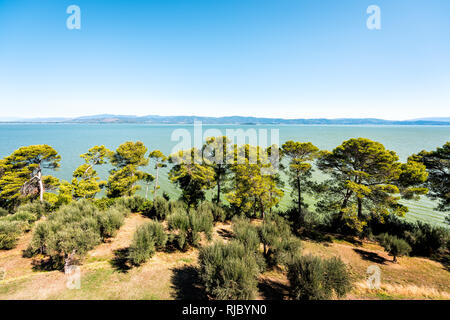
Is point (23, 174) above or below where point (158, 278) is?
above

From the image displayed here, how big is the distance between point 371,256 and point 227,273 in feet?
41.3

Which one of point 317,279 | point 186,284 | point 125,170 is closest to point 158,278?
point 186,284

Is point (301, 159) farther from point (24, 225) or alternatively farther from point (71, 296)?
point (24, 225)

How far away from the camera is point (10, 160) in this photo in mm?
18750

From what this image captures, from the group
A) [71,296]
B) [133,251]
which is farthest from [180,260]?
[71,296]

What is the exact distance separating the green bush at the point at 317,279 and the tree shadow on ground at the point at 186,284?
359cm

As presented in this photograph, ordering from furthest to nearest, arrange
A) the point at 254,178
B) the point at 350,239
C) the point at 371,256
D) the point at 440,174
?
the point at 350,239, the point at 254,178, the point at 440,174, the point at 371,256

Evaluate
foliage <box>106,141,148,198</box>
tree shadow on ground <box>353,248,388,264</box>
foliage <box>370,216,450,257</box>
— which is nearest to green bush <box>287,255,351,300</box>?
tree shadow on ground <box>353,248,388,264</box>

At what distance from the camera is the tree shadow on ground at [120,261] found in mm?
8461

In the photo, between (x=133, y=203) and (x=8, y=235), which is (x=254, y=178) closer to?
(x=133, y=203)

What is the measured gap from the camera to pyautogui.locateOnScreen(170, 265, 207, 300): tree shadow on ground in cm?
691

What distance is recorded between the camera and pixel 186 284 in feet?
25.0

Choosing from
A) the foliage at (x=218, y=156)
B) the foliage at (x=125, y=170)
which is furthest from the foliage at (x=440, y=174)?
the foliage at (x=125, y=170)

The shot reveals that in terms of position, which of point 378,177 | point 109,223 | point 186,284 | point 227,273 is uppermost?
point 378,177
